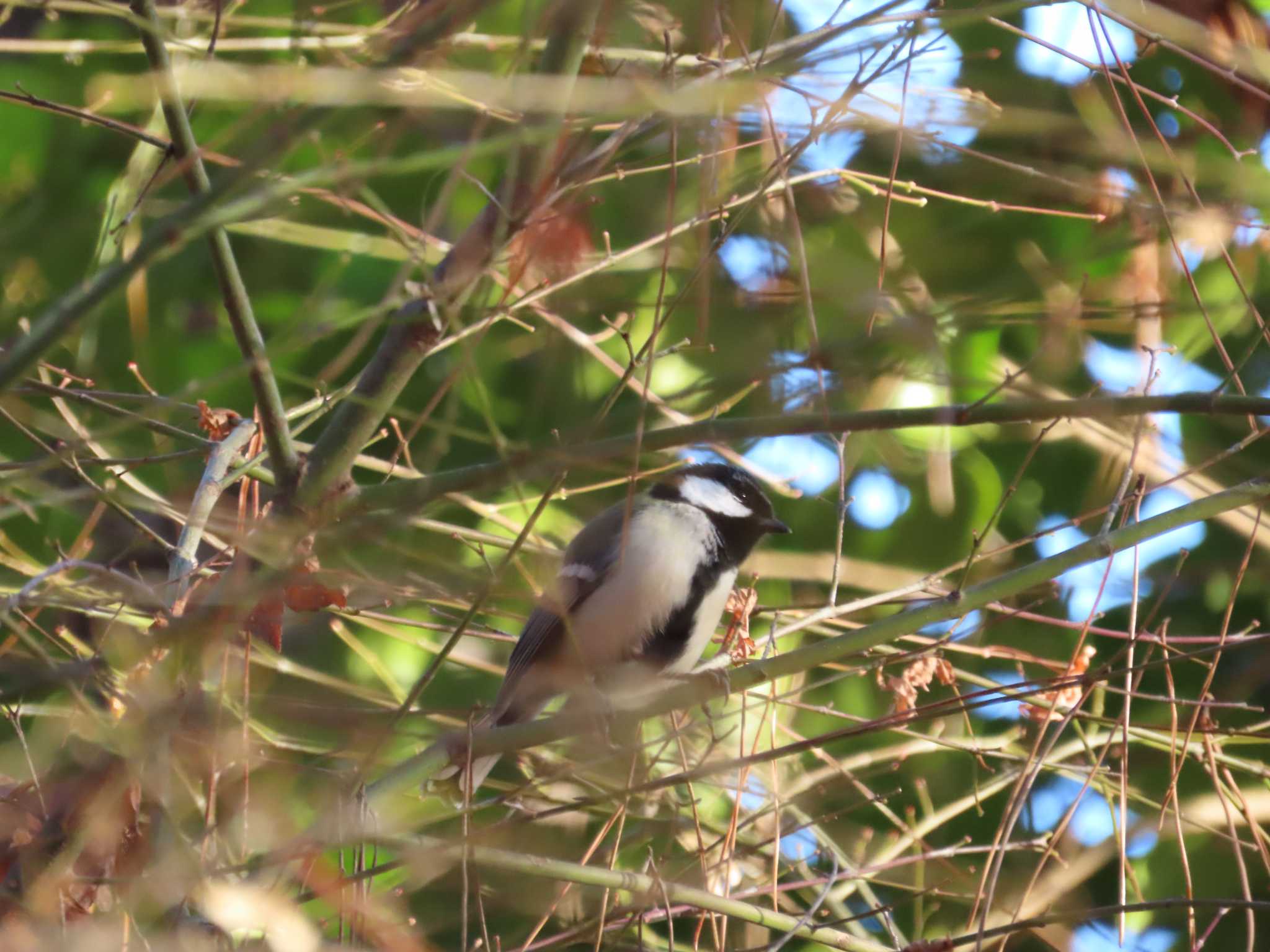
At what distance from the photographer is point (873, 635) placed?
2.10 meters

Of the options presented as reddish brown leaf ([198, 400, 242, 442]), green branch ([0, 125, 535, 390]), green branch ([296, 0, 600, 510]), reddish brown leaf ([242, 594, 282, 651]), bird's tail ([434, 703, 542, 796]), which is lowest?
bird's tail ([434, 703, 542, 796])

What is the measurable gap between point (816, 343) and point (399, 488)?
76cm

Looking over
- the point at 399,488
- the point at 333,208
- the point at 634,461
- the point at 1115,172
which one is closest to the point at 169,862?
the point at 399,488

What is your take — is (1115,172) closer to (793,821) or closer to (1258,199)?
(1258,199)

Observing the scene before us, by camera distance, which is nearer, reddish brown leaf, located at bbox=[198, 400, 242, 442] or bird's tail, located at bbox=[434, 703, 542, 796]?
bird's tail, located at bbox=[434, 703, 542, 796]

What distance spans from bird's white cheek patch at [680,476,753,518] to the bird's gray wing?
321mm

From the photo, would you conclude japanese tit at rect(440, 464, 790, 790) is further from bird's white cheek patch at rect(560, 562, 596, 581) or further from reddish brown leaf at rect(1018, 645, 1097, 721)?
reddish brown leaf at rect(1018, 645, 1097, 721)

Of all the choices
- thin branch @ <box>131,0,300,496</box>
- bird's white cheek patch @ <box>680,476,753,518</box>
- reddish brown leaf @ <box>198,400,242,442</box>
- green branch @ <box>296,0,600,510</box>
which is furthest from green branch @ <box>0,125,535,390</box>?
bird's white cheek patch @ <box>680,476,753,518</box>

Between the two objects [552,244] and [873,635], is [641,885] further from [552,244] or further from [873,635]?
[552,244]

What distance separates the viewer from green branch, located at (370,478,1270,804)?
6.78 ft

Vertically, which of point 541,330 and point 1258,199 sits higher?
point 1258,199

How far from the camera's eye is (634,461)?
5.57 feet

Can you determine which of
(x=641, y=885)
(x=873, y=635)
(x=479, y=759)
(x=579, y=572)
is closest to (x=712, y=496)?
(x=579, y=572)

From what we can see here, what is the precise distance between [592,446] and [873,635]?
0.81 m
